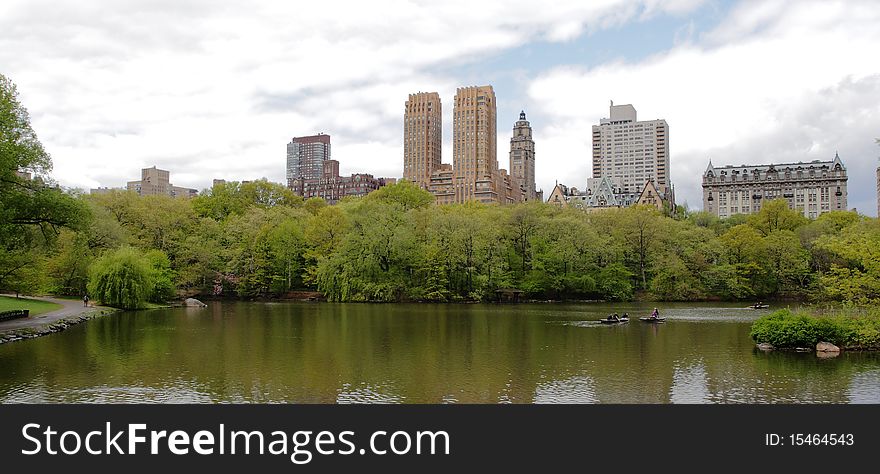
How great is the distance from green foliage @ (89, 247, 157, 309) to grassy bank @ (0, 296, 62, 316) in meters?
3.17

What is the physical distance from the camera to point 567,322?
4041 centimetres

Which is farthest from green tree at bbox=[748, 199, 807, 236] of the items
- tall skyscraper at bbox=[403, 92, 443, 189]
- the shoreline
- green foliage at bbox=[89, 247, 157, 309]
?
tall skyscraper at bbox=[403, 92, 443, 189]

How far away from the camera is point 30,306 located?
4334cm

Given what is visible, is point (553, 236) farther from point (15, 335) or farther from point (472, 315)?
point (15, 335)

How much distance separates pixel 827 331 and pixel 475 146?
15116 centimetres

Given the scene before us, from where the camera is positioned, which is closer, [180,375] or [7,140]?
[180,375]

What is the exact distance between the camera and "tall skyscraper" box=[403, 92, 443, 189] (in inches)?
7344

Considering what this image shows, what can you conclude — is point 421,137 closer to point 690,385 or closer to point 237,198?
point 237,198

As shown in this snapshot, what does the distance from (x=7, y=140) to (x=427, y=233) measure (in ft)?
Result: 137

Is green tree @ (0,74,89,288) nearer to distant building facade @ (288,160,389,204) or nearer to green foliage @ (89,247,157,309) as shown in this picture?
green foliage @ (89,247,157,309)

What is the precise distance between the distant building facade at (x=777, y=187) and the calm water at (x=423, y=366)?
13830 cm

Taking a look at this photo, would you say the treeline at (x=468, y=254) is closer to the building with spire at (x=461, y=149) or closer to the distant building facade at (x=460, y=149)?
the distant building facade at (x=460, y=149)

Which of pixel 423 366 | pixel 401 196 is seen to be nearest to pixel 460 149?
pixel 401 196
